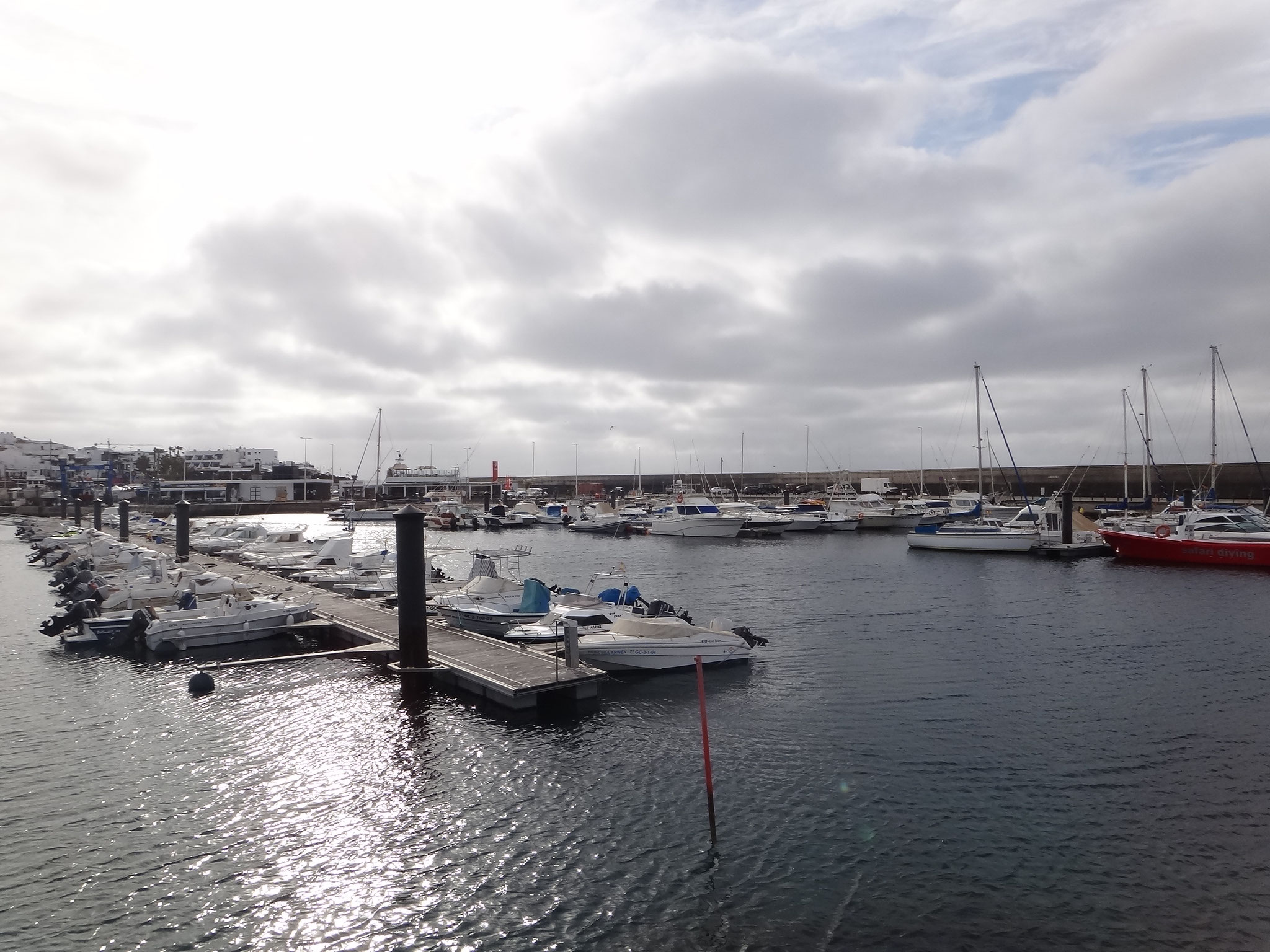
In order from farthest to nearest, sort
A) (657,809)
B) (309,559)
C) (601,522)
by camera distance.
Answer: (601,522), (309,559), (657,809)

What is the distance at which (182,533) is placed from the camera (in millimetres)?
52875

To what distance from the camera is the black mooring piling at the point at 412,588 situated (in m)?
25.3

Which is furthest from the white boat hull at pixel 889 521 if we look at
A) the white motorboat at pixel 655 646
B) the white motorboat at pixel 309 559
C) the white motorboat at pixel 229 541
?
the white motorboat at pixel 655 646

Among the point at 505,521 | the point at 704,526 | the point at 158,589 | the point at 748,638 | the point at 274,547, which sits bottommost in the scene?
the point at 748,638

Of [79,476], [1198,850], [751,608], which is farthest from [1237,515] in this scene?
[79,476]

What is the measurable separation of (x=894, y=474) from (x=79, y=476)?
180299 mm

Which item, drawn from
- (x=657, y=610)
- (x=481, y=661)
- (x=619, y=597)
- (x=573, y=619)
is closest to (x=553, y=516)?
(x=619, y=597)

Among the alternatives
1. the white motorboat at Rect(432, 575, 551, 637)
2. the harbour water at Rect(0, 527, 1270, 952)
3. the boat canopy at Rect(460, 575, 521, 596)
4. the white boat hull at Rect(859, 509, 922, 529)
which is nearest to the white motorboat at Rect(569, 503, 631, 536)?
the white boat hull at Rect(859, 509, 922, 529)

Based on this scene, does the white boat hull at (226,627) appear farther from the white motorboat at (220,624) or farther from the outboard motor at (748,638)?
the outboard motor at (748,638)

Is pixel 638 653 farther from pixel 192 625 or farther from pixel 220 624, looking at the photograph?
pixel 192 625

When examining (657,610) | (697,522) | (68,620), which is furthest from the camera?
(697,522)

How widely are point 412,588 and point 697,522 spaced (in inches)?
2686

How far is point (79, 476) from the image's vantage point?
169125 millimetres

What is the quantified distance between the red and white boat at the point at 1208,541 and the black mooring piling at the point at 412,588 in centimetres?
5842
